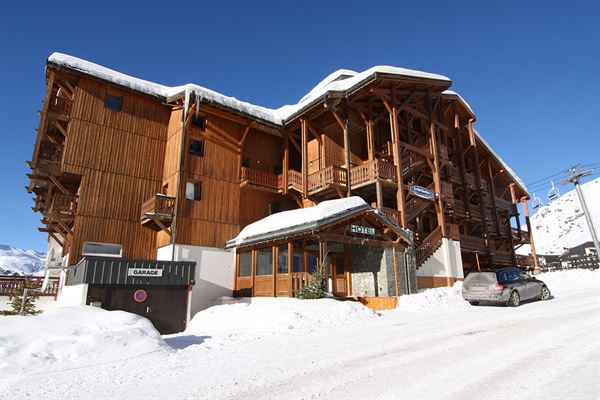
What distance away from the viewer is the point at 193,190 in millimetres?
20688

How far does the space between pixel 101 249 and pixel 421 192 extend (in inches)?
667

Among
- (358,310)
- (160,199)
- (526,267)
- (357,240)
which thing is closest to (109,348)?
(358,310)

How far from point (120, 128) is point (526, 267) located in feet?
107

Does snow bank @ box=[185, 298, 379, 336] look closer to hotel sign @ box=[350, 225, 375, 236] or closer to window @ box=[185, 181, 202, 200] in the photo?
hotel sign @ box=[350, 225, 375, 236]

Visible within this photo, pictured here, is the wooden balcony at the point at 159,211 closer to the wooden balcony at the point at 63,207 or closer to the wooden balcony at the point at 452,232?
the wooden balcony at the point at 63,207

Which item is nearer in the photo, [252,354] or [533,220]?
[252,354]

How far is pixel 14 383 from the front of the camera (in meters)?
5.10

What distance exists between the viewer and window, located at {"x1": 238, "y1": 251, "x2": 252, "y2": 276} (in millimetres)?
19344

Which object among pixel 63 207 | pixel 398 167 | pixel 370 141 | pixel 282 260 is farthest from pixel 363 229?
pixel 63 207

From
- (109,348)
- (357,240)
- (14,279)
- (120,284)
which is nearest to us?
(109,348)

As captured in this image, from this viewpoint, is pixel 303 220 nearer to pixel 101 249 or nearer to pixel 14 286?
pixel 101 249

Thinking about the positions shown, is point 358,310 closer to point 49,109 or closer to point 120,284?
point 120,284

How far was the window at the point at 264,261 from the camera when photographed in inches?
720

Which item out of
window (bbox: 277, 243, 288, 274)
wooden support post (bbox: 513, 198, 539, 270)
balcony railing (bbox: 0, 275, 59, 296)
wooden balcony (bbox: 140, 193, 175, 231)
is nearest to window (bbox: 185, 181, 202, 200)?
wooden balcony (bbox: 140, 193, 175, 231)
